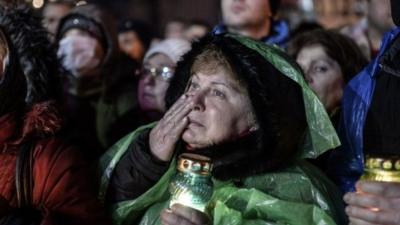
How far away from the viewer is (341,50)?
4.12 m

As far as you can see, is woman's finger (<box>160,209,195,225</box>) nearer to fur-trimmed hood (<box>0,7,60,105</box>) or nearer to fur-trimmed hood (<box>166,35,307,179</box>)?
fur-trimmed hood (<box>166,35,307,179</box>)

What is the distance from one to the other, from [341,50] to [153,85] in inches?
47.1

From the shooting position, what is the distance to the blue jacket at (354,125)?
3223 millimetres

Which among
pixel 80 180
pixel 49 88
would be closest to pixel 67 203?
pixel 80 180

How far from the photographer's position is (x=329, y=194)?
3.12 metres

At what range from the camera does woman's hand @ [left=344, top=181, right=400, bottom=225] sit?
2.21 m

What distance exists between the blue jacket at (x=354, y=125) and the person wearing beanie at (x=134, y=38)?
382cm

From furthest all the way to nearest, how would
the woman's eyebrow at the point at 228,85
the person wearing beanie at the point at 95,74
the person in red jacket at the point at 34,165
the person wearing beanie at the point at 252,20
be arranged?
the person wearing beanie at the point at 252,20, the person wearing beanie at the point at 95,74, the woman's eyebrow at the point at 228,85, the person in red jacket at the point at 34,165

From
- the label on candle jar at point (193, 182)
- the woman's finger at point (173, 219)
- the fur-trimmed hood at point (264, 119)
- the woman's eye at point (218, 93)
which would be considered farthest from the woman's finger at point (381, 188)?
the woman's eye at point (218, 93)

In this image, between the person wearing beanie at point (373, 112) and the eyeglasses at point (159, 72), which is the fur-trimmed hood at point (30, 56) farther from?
the person wearing beanie at point (373, 112)

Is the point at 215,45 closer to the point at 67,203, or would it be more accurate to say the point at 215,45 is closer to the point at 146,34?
the point at 67,203

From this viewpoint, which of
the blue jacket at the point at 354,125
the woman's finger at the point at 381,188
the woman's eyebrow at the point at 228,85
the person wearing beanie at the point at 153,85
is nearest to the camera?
the woman's finger at the point at 381,188

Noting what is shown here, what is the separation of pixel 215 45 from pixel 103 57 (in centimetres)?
207

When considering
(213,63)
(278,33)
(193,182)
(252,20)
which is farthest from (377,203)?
(278,33)
